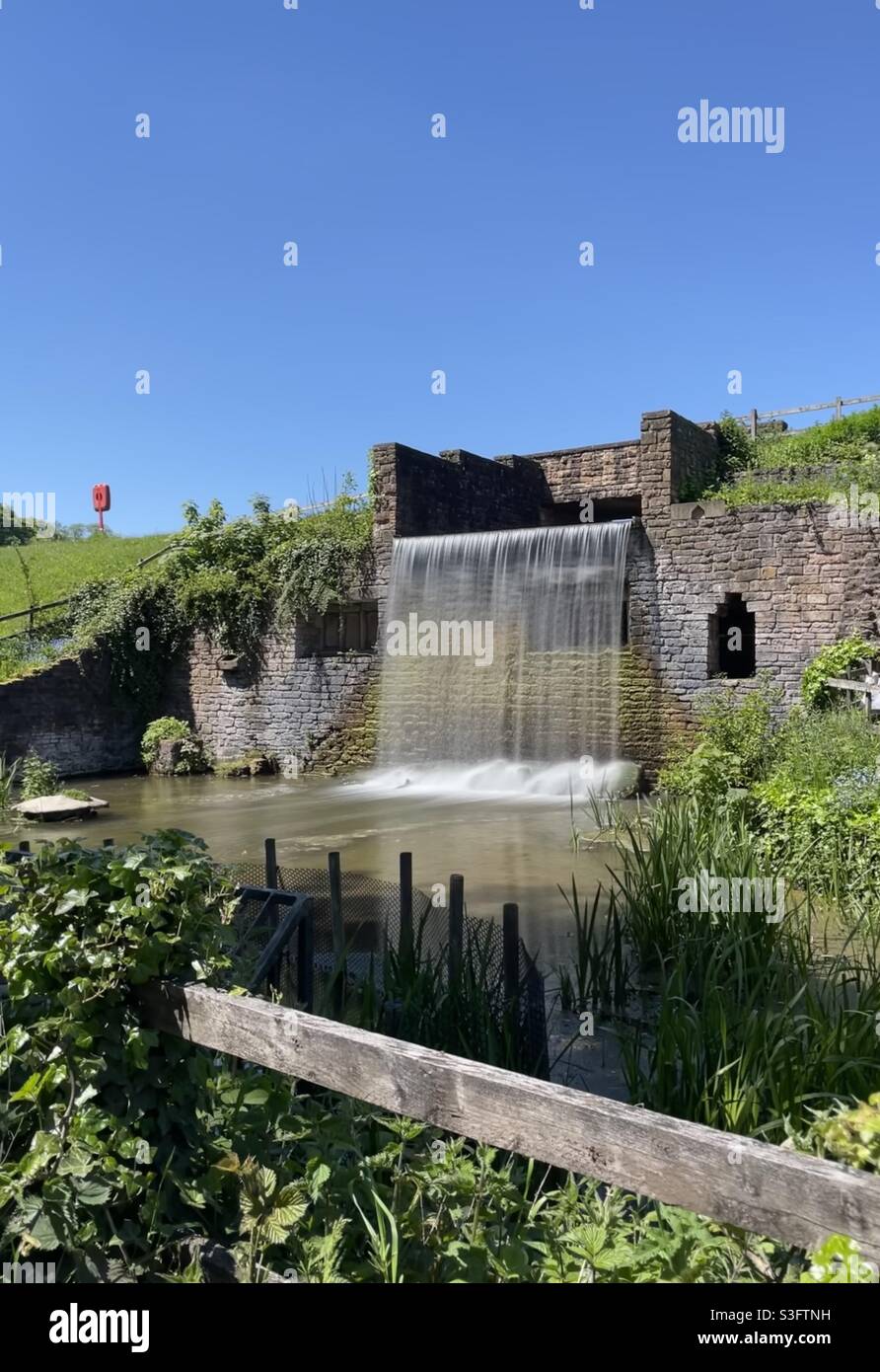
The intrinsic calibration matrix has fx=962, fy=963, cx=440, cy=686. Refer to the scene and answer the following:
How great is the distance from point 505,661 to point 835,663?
14.6ft

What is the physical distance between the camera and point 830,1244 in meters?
1.44

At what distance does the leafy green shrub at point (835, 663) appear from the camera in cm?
1149

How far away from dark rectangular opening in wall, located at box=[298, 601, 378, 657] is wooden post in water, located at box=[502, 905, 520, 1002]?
11732mm

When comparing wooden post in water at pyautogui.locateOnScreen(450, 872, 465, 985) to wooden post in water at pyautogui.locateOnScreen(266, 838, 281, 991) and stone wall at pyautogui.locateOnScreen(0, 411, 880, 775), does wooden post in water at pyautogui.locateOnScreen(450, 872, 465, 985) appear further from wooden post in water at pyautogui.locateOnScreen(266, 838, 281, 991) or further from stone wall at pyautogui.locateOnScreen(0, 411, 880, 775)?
stone wall at pyautogui.locateOnScreen(0, 411, 880, 775)

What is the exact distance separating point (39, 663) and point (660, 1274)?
1556cm

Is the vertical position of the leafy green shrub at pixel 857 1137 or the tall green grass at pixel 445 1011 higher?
the leafy green shrub at pixel 857 1137

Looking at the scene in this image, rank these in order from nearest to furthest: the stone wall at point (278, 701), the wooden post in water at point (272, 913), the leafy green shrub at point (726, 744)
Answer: the wooden post in water at point (272, 913) < the leafy green shrub at point (726, 744) < the stone wall at point (278, 701)

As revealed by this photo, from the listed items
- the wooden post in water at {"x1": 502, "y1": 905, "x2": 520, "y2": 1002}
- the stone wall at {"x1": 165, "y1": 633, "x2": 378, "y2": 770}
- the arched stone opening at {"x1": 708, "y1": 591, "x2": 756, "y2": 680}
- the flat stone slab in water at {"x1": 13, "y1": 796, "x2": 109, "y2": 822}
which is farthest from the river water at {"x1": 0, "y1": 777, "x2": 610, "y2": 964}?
the arched stone opening at {"x1": 708, "y1": 591, "x2": 756, "y2": 680}

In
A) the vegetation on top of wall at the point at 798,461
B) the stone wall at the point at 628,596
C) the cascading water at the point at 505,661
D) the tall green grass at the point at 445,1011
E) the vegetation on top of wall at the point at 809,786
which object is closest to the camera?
the tall green grass at the point at 445,1011

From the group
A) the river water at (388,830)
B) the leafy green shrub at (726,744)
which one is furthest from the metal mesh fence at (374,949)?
the leafy green shrub at (726,744)

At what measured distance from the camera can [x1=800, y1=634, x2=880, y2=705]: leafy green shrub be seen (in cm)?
1149

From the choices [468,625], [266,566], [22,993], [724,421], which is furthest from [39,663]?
[22,993]

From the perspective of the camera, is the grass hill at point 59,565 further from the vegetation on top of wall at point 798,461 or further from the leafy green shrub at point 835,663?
the leafy green shrub at point 835,663

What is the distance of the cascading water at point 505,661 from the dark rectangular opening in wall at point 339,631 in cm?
69
